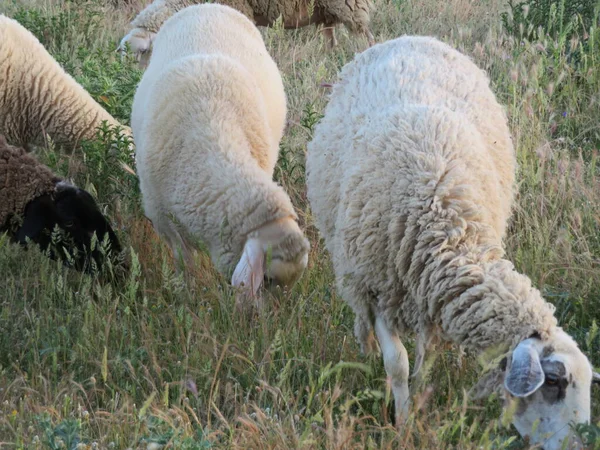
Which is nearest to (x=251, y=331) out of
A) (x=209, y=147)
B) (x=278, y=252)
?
(x=278, y=252)

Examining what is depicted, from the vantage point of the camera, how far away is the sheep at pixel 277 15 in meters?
8.88

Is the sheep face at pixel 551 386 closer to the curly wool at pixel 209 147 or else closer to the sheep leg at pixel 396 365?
the sheep leg at pixel 396 365

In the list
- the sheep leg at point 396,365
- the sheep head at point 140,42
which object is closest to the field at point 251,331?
the sheep leg at point 396,365

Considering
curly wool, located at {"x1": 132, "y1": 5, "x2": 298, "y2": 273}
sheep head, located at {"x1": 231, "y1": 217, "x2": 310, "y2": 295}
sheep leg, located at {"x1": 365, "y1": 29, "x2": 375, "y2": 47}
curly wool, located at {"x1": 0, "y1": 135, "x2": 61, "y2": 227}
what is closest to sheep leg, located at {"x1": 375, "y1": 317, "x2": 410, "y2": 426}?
sheep head, located at {"x1": 231, "y1": 217, "x2": 310, "y2": 295}

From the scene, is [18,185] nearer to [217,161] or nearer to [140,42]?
[217,161]

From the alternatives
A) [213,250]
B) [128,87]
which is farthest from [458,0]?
[213,250]

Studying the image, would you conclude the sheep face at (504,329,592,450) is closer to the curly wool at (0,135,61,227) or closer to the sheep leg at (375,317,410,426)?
the sheep leg at (375,317,410,426)

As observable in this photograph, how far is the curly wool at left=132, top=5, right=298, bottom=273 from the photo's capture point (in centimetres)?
458

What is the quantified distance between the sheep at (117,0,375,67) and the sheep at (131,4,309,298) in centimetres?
322

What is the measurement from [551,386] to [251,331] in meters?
1.50

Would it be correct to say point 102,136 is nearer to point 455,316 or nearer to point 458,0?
point 455,316

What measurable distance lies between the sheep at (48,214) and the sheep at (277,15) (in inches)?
165

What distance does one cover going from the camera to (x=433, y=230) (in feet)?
11.0

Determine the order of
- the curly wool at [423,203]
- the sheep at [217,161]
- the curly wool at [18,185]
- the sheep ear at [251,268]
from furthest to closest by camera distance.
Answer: the curly wool at [18,185] < the sheep at [217,161] < the sheep ear at [251,268] < the curly wool at [423,203]
